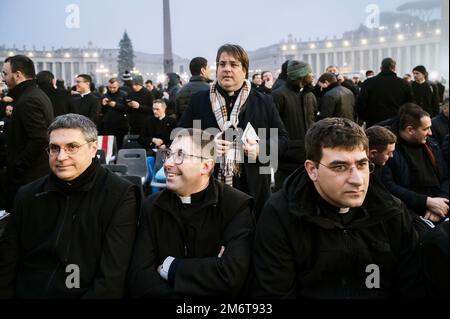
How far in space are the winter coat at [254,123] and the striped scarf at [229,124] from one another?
4 centimetres

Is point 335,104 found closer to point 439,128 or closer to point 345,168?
point 439,128

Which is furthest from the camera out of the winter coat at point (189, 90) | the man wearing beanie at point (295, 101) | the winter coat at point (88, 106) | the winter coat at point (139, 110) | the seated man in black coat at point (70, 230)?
the winter coat at point (139, 110)

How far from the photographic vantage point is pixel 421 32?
6153cm

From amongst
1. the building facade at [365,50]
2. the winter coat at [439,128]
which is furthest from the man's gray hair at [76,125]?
the building facade at [365,50]

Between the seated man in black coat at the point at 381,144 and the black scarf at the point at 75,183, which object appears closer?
the black scarf at the point at 75,183

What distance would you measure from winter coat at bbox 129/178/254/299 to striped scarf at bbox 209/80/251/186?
550 millimetres

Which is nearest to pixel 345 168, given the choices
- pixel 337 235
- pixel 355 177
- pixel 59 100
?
pixel 355 177

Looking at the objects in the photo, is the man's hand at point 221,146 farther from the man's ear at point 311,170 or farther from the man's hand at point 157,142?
the man's hand at point 157,142

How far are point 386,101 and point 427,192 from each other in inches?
156

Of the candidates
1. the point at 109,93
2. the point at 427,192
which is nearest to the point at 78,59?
the point at 109,93

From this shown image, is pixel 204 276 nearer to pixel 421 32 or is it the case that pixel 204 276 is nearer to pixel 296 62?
pixel 296 62

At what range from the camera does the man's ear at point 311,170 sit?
2609 mm

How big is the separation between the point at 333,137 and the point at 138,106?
7.28m

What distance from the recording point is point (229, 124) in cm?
373
